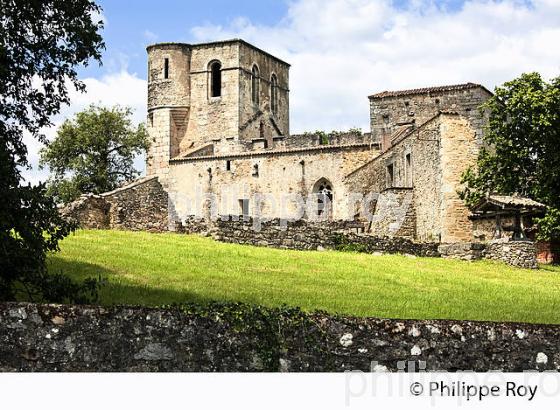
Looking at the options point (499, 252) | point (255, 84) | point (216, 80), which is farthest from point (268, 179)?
point (499, 252)

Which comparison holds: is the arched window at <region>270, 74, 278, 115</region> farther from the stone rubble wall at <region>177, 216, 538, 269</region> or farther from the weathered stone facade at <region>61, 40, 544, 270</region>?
the stone rubble wall at <region>177, 216, 538, 269</region>

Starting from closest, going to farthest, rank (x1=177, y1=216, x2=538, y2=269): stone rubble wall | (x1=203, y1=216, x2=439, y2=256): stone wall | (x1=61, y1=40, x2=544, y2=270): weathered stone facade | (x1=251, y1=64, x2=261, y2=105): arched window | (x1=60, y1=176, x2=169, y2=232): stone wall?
(x1=177, y1=216, x2=538, y2=269): stone rubble wall → (x1=203, y1=216, x2=439, y2=256): stone wall → (x1=60, y1=176, x2=169, y2=232): stone wall → (x1=61, y1=40, x2=544, y2=270): weathered stone facade → (x1=251, y1=64, x2=261, y2=105): arched window

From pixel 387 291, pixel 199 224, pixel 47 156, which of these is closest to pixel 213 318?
pixel 387 291

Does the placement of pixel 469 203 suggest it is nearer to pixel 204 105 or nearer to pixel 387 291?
pixel 387 291

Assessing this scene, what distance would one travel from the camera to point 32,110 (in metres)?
13.9

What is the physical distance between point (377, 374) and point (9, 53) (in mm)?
7759

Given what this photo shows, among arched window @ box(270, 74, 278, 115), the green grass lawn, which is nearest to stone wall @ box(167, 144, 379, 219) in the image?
arched window @ box(270, 74, 278, 115)

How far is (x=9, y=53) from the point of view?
13188mm

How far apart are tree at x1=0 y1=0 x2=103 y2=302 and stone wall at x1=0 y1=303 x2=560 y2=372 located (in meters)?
2.71

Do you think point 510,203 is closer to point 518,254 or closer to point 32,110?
point 518,254

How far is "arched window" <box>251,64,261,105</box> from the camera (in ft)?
240

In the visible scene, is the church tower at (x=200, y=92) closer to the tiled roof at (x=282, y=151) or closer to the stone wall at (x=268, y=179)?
the stone wall at (x=268, y=179)

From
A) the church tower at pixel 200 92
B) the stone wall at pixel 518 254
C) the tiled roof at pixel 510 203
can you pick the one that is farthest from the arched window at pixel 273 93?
the stone wall at pixel 518 254

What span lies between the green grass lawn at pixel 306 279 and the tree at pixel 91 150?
99.0 ft
